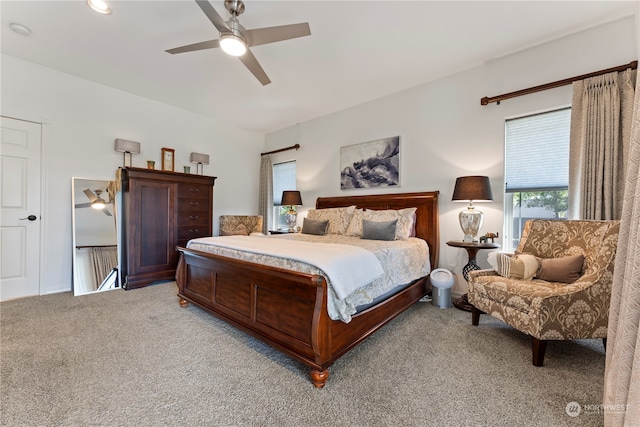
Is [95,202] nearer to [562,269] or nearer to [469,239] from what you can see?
[469,239]

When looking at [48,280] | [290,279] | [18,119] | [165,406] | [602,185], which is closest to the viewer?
[165,406]

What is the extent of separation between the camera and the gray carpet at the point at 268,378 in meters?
1.37

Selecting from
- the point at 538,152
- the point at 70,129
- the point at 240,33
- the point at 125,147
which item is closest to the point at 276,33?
the point at 240,33

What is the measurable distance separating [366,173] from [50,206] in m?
4.48

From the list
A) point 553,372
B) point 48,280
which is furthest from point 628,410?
point 48,280

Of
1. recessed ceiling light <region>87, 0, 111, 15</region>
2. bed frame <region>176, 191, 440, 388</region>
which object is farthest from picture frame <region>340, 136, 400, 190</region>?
recessed ceiling light <region>87, 0, 111, 15</region>

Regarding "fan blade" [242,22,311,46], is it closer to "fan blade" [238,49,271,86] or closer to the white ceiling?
"fan blade" [238,49,271,86]

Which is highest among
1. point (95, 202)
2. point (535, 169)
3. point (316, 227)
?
point (535, 169)

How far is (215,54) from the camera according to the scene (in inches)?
115

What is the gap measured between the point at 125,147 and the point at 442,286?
486cm

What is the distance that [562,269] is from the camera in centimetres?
214

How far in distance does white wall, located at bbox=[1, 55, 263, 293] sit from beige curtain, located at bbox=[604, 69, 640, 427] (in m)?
5.32

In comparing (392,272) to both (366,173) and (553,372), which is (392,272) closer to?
(553,372)

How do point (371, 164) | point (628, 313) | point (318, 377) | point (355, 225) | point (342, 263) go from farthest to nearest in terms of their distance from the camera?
point (371, 164), point (355, 225), point (342, 263), point (318, 377), point (628, 313)
